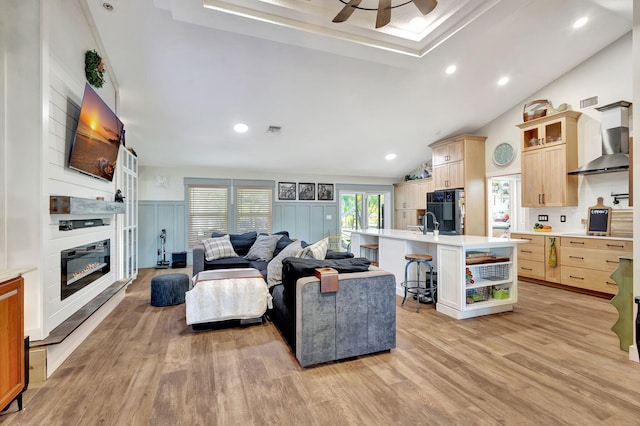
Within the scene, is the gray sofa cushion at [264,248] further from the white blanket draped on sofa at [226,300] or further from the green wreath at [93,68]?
the green wreath at [93,68]

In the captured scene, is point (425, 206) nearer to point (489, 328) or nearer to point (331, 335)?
point (489, 328)

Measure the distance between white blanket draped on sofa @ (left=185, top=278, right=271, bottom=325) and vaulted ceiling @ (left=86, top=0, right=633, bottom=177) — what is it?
2.76m

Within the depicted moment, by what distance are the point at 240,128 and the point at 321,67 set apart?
204 cm

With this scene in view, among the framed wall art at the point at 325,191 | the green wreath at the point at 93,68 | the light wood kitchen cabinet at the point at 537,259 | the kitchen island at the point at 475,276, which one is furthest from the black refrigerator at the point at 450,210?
the green wreath at the point at 93,68

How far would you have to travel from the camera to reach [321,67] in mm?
4152

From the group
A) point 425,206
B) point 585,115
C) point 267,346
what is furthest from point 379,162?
point 267,346

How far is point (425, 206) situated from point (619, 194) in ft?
11.6

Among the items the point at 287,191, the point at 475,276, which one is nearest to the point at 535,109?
the point at 475,276

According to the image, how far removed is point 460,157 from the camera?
6.21 metres

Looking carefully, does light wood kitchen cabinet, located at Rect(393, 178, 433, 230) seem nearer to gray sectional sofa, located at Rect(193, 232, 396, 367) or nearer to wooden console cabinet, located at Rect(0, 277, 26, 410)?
gray sectional sofa, located at Rect(193, 232, 396, 367)

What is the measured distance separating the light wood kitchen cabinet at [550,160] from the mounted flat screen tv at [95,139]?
642 centimetres

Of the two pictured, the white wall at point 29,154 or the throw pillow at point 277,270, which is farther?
the throw pillow at point 277,270

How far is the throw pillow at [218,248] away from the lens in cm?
486

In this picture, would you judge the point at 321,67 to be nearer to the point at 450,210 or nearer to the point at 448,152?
the point at 448,152
